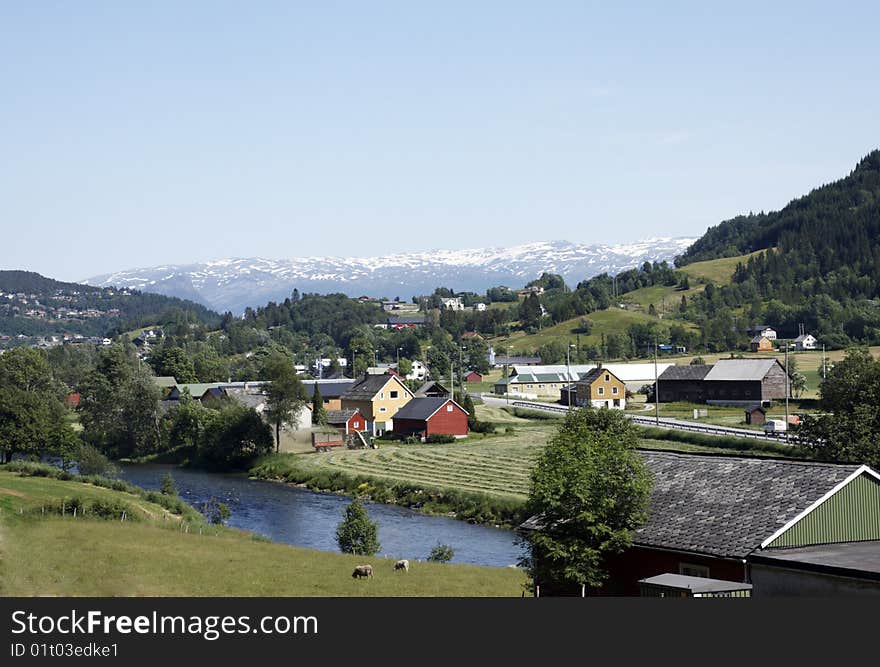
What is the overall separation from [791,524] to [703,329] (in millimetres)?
145281

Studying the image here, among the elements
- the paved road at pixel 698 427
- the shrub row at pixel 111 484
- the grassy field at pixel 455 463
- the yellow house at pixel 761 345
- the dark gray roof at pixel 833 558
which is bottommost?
the grassy field at pixel 455 463

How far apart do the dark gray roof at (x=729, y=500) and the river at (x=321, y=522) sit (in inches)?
380

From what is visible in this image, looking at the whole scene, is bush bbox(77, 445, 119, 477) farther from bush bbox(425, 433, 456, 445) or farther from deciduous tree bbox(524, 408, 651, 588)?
deciduous tree bbox(524, 408, 651, 588)

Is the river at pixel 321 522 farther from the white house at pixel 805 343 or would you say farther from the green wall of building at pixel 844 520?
the white house at pixel 805 343

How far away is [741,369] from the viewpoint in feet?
325

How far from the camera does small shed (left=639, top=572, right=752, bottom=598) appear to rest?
18609mm

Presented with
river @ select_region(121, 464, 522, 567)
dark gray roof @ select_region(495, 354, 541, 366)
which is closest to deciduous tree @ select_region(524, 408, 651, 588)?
river @ select_region(121, 464, 522, 567)

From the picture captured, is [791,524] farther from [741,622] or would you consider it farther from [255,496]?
[255,496]

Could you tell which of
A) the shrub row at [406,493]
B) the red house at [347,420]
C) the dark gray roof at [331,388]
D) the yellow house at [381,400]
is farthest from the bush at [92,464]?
the dark gray roof at [331,388]

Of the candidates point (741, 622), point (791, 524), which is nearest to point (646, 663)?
point (741, 622)

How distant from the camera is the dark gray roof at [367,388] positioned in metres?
88.1

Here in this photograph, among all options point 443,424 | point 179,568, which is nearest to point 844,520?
point 179,568

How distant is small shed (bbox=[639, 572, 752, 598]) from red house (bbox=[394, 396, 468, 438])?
199 feet

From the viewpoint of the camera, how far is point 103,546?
31.5 meters
